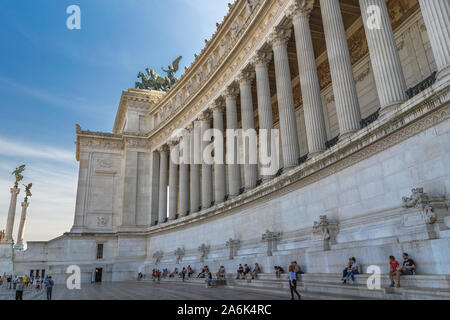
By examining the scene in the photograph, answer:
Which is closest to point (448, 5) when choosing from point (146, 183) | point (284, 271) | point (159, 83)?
point (284, 271)

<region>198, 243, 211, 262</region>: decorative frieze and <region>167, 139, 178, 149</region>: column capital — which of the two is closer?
<region>198, 243, 211, 262</region>: decorative frieze

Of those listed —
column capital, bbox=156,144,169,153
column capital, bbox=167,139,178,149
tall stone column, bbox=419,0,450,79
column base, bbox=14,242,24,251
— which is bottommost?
column base, bbox=14,242,24,251

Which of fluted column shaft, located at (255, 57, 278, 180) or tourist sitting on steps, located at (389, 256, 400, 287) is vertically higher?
fluted column shaft, located at (255, 57, 278, 180)

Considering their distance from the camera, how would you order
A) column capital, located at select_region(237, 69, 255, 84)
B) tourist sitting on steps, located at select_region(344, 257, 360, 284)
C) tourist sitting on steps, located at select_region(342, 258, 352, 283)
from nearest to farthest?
tourist sitting on steps, located at select_region(344, 257, 360, 284) → tourist sitting on steps, located at select_region(342, 258, 352, 283) → column capital, located at select_region(237, 69, 255, 84)

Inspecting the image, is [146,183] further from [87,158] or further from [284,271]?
[284,271]

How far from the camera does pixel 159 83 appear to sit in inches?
2586

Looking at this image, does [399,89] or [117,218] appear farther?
[117,218]

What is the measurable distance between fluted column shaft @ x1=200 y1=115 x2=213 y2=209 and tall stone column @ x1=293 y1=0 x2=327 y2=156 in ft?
60.0

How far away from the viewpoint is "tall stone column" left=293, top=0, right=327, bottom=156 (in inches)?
847

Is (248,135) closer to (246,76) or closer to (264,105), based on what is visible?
(264,105)

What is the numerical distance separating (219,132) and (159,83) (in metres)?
33.4

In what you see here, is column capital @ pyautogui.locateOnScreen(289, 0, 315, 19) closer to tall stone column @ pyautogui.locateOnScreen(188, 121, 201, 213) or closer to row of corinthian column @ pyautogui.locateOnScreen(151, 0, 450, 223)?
row of corinthian column @ pyautogui.locateOnScreen(151, 0, 450, 223)

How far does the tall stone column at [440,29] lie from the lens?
13.4 meters

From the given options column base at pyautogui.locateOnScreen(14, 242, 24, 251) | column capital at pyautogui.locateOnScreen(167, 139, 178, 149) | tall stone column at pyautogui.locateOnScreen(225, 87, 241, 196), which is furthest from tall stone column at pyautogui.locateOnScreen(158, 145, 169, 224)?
column base at pyautogui.locateOnScreen(14, 242, 24, 251)
